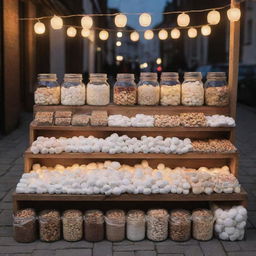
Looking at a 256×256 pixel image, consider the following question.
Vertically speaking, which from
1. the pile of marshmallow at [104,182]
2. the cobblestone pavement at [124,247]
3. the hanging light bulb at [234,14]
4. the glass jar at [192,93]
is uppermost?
the hanging light bulb at [234,14]

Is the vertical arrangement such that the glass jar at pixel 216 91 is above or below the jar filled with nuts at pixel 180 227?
above

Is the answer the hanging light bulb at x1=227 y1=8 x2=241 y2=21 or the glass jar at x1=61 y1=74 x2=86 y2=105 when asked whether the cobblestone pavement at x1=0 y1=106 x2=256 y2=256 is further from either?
the hanging light bulb at x1=227 y1=8 x2=241 y2=21

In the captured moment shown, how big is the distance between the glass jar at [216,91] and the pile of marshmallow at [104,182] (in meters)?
0.91

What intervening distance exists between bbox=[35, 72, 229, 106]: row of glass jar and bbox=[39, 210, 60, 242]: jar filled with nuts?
132 centimetres

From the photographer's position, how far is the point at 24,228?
15.4 ft

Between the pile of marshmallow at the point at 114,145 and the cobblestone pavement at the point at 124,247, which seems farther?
the pile of marshmallow at the point at 114,145

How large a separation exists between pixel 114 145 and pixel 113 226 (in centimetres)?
87

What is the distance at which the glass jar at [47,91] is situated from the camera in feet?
17.2

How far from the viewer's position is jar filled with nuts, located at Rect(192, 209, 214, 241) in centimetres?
479

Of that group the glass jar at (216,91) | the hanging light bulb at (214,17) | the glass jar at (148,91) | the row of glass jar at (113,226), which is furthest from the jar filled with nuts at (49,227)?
the hanging light bulb at (214,17)

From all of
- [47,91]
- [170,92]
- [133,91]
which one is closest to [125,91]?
[133,91]

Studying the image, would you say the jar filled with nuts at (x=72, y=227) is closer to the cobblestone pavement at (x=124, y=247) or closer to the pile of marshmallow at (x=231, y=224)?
the cobblestone pavement at (x=124, y=247)

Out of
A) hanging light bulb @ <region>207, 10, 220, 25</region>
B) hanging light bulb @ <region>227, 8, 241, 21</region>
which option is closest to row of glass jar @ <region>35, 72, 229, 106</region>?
hanging light bulb @ <region>227, 8, 241, 21</region>

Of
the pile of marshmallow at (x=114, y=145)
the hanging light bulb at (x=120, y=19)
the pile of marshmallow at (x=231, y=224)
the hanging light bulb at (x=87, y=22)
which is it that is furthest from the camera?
the hanging light bulb at (x=87, y=22)
